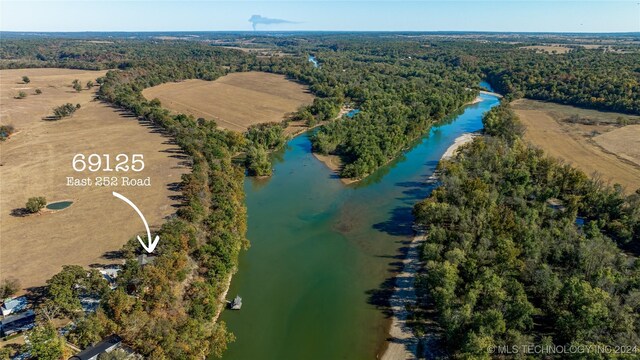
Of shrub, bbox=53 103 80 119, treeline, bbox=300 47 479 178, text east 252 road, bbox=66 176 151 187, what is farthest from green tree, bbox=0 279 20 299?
shrub, bbox=53 103 80 119

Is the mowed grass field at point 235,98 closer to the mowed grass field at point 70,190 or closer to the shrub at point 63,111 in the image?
the mowed grass field at point 70,190

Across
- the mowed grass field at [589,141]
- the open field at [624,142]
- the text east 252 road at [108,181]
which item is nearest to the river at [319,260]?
the text east 252 road at [108,181]

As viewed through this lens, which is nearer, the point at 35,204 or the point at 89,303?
the point at 89,303

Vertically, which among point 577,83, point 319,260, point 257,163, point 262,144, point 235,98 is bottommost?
point 319,260

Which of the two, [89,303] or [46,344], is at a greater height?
[46,344]

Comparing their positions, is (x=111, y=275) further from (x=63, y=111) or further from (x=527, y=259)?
(x=63, y=111)

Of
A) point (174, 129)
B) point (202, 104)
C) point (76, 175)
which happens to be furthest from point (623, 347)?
point (202, 104)

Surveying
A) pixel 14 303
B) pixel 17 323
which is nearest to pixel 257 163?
pixel 14 303

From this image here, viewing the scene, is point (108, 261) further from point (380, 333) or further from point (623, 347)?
point (623, 347)

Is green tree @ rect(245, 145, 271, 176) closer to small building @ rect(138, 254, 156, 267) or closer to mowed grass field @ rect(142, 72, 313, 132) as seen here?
mowed grass field @ rect(142, 72, 313, 132)
